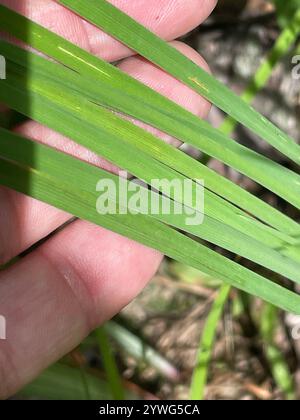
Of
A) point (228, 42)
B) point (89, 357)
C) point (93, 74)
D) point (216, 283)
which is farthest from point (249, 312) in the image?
point (93, 74)

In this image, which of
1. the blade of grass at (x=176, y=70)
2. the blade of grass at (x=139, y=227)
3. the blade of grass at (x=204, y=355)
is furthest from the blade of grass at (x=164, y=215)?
the blade of grass at (x=204, y=355)

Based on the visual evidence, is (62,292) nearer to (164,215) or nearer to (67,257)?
(67,257)

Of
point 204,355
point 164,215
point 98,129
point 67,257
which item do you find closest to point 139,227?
point 164,215

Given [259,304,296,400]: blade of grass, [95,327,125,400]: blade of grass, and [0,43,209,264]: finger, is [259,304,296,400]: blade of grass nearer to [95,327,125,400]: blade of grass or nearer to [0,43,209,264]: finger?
[95,327,125,400]: blade of grass

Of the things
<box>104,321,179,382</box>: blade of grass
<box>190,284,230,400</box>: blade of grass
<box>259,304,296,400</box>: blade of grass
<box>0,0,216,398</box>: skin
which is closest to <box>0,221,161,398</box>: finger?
<box>0,0,216,398</box>: skin

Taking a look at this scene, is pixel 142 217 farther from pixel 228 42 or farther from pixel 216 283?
pixel 228 42

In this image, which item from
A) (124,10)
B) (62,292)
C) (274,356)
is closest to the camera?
(62,292)
